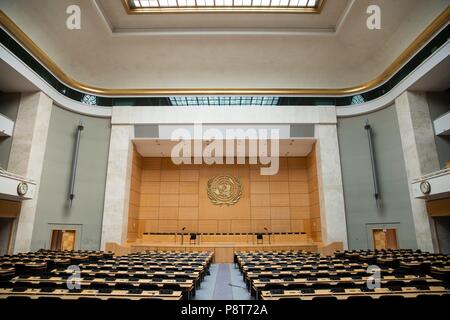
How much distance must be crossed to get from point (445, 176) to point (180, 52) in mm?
14864

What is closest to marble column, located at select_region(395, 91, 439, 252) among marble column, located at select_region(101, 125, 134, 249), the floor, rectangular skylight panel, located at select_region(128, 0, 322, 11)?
rectangular skylight panel, located at select_region(128, 0, 322, 11)

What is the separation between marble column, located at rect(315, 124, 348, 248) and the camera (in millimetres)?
15367

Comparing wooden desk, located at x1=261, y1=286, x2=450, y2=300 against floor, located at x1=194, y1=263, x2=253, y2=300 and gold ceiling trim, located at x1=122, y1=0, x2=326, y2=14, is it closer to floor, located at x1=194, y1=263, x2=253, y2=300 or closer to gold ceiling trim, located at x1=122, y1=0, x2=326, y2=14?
floor, located at x1=194, y1=263, x2=253, y2=300

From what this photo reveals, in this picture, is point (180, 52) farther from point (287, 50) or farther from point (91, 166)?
point (91, 166)

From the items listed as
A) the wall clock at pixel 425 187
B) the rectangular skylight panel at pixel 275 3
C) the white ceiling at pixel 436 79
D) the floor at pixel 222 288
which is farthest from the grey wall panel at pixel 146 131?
the white ceiling at pixel 436 79

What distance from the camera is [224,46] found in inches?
643

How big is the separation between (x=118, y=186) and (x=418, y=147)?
16.3m

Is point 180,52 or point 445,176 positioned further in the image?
point 180,52

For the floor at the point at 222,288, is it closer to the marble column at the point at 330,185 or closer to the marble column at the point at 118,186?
the marble column at the point at 330,185

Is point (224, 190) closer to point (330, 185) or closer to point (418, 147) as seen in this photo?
point (330, 185)

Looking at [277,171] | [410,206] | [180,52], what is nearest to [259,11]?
[180,52]

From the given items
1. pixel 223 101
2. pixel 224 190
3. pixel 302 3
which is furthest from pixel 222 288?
pixel 302 3

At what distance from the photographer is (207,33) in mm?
15539

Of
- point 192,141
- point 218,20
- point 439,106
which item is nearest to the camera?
point 439,106
